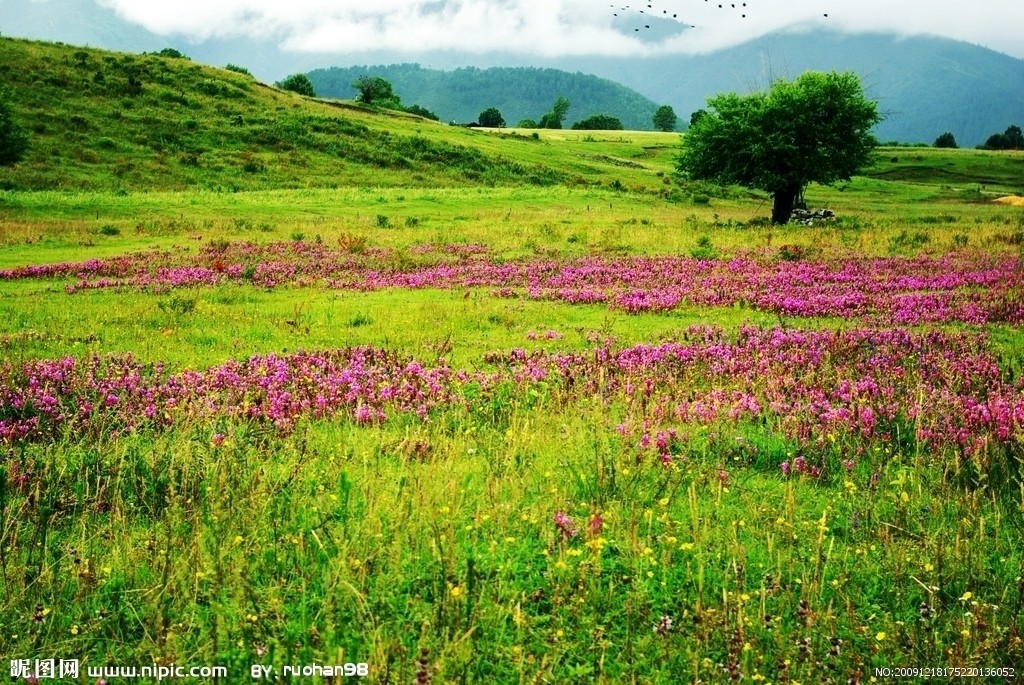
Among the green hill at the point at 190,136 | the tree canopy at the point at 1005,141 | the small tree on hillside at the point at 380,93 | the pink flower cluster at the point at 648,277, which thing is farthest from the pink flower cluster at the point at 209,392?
the tree canopy at the point at 1005,141

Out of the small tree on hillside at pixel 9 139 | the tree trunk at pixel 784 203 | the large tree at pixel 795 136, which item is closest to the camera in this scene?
the small tree on hillside at pixel 9 139

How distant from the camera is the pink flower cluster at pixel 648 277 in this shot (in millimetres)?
16188

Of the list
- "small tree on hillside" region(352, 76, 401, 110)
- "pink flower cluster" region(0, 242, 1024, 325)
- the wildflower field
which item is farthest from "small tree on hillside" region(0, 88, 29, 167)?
"small tree on hillside" region(352, 76, 401, 110)

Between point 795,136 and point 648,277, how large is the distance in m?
30.7

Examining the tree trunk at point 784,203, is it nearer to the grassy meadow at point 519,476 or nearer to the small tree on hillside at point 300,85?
the grassy meadow at point 519,476

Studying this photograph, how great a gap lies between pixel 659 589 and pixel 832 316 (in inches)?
483

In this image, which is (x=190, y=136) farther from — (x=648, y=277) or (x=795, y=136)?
(x=648, y=277)

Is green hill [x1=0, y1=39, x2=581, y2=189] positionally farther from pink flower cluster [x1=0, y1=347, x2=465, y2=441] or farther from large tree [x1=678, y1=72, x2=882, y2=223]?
pink flower cluster [x1=0, y1=347, x2=465, y2=441]

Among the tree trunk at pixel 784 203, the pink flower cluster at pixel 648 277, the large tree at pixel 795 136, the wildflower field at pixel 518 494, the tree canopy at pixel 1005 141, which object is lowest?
the wildflower field at pixel 518 494

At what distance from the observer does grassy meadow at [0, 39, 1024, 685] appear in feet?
13.5

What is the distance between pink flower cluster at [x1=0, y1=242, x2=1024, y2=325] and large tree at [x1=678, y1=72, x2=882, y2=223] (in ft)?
74.7

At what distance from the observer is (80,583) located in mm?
4480

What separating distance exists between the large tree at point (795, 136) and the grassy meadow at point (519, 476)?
2661cm

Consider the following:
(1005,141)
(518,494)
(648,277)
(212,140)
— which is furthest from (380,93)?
(518,494)
